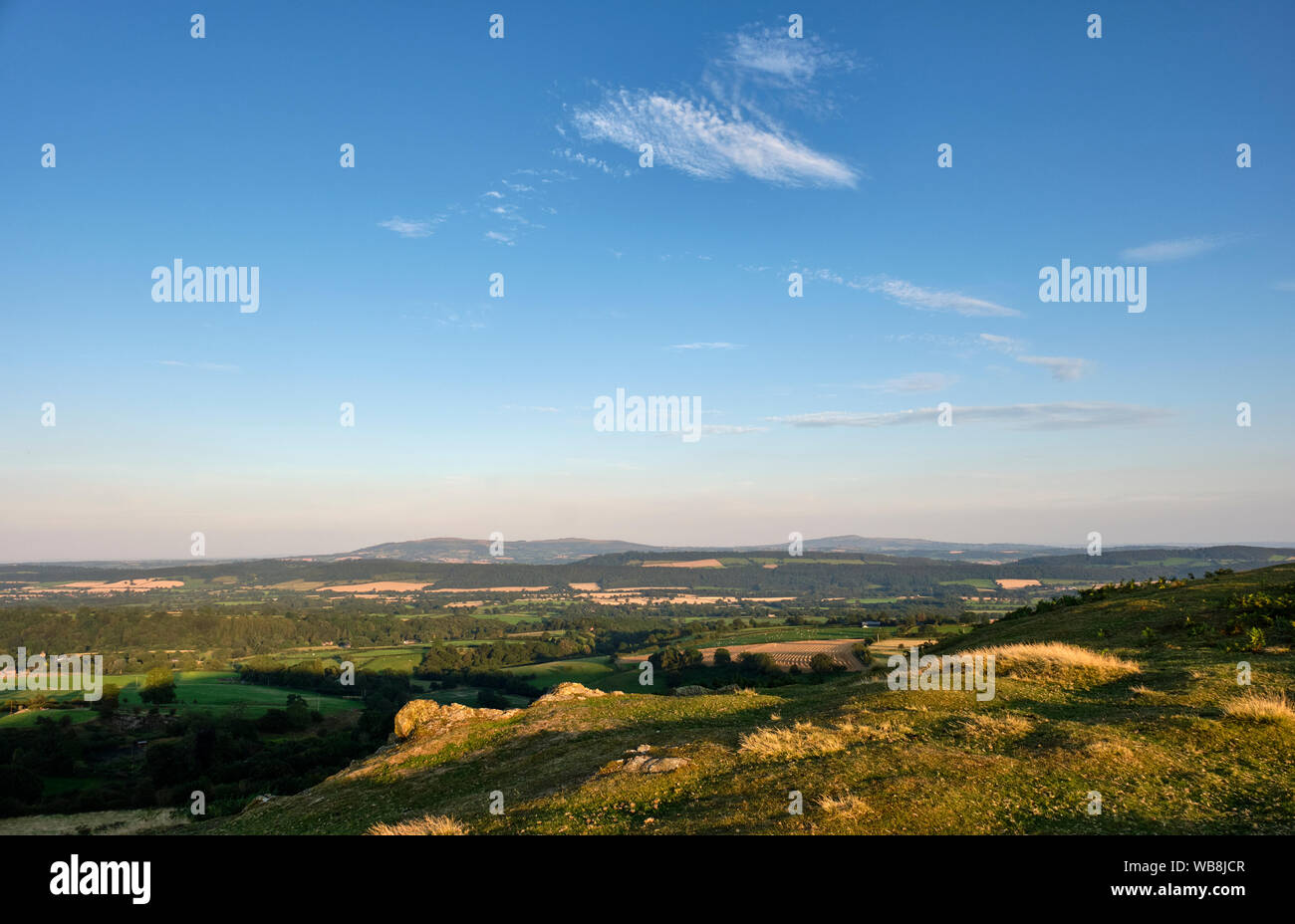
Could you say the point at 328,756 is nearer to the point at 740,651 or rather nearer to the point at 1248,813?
the point at 740,651

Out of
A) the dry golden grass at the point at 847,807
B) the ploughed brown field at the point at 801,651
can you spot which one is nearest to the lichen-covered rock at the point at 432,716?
the dry golden grass at the point at 847,807

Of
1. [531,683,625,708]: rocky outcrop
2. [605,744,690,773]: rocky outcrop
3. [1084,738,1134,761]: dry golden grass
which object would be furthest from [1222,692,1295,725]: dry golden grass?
[531,683,625,708]: rocky outcrop

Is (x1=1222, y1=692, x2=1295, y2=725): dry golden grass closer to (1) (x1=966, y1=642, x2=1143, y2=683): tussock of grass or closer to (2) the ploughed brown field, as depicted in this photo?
(1) (x1=966, y1=642, x2=1143, y2=683): tussock of grass

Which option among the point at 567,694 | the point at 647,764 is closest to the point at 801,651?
the point at 567,694

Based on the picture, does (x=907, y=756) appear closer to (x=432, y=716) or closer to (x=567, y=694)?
(x=567, y=694)

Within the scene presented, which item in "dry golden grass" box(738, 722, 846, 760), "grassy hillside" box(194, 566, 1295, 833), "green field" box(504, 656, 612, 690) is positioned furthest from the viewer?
"green field" box(504, 656, 612, 690)

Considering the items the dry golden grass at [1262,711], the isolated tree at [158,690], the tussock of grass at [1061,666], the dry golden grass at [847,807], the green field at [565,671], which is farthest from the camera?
the green field at [565,671]

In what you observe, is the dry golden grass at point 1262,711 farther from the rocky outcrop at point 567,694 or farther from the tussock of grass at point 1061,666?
the rocky outcrop at point 567,694
